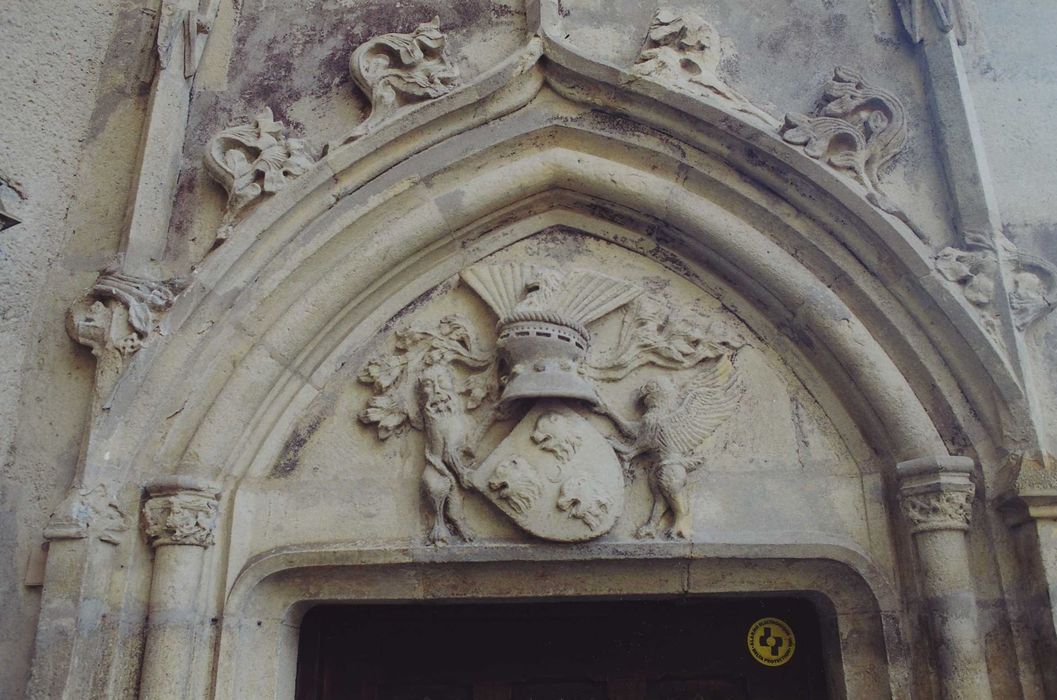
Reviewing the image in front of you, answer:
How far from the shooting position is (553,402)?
125 inches

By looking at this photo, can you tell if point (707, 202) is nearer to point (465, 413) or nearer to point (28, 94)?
point (465, 413)

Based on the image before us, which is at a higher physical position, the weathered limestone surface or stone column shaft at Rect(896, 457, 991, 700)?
the weathered limestone surface

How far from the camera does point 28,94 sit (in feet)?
11.4

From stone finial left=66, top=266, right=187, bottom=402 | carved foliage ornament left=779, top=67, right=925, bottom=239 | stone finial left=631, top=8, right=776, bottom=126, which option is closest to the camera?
stone finial left=66, top=266, right=187, bottom=402

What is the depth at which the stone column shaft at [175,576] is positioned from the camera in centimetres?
285

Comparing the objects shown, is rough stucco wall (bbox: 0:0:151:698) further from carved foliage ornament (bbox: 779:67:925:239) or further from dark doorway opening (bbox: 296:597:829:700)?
carved foliage ornament (bbox: 779:67:925:239)

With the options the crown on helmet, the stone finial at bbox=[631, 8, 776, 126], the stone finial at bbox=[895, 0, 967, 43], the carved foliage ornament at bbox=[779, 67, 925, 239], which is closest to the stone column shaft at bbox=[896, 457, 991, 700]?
the carved foliage ornament at bbox=[779, 67, 925, 239]

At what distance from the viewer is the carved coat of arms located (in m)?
3.06

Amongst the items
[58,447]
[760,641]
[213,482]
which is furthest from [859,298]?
[58,447]

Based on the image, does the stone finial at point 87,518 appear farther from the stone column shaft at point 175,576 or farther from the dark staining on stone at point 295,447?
the dark staining on stone at point 295,447

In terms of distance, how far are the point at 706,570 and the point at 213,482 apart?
1.69 m

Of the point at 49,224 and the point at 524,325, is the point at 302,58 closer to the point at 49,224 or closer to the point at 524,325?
the point at 49,224

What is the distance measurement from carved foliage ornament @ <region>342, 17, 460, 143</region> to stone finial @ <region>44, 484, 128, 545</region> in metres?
1.50

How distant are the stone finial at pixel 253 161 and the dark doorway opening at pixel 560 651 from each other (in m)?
1.56
